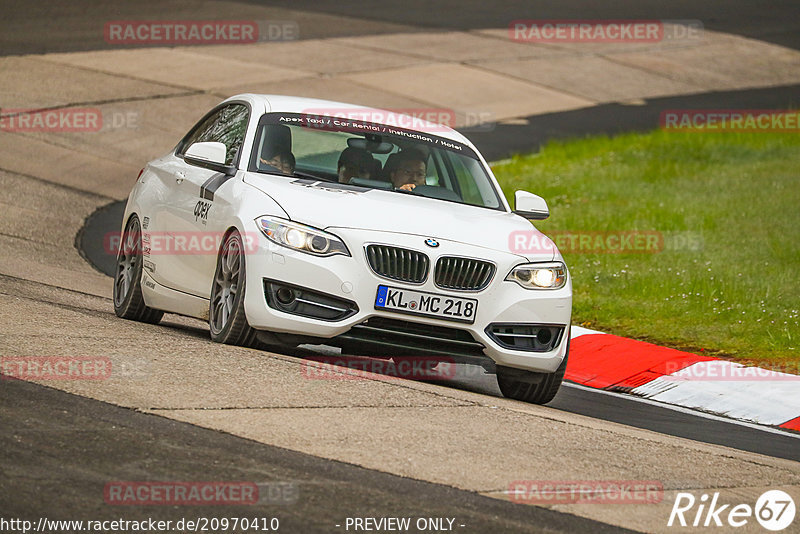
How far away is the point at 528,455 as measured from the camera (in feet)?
21.2


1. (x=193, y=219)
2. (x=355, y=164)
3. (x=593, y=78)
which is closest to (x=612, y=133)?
(x=593, y=78)

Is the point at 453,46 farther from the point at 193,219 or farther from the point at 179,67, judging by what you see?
the point at 193,219

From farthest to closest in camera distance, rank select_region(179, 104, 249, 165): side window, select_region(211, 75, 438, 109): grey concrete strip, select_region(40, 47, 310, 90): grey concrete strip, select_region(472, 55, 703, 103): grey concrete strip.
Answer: select_region(472, 55, 703, 103): grey concrete strip
select_region(40, 47, 310, 90): grey concrete strip
select_region(211, 75, 438, 109): grey concrete strip
select_region(179, 104, 249, 165): side window

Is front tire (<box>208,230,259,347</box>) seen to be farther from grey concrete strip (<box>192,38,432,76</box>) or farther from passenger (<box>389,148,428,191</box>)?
grey concrete strip (<box>192,38,432,76</box>)

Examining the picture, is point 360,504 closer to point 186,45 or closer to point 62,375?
point 62,375

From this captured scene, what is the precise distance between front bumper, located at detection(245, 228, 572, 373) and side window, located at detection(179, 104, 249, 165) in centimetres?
141

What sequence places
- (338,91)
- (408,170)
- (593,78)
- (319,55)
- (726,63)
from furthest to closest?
(726,63) → (593,78) → (319,55) → (338,91) → (408,170)

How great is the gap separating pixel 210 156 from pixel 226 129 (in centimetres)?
101

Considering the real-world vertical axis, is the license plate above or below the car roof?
below

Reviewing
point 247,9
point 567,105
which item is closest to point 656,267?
point 567,105

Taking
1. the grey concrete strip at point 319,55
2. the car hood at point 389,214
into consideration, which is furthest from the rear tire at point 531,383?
the grey concrete strip at point 319,55

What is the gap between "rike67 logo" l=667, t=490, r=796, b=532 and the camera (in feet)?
19.0

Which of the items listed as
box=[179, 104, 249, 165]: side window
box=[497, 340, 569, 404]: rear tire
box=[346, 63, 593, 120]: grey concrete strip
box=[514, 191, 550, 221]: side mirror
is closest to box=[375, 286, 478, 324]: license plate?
box=[497, 340, 569, 404]: rear tire

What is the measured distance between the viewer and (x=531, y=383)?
859 centimetres
